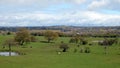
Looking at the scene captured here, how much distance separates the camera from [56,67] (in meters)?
52.8

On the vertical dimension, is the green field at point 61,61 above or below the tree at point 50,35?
below

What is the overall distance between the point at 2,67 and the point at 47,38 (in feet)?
293

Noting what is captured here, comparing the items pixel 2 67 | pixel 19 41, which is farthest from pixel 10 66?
pixel 19 41

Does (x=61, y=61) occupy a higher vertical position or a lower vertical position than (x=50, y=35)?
lower

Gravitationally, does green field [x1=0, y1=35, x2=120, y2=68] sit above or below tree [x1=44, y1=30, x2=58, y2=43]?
below

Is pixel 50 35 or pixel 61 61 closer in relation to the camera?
pixel 61 61

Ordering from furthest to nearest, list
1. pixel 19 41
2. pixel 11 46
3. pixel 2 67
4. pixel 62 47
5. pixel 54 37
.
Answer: pixel 54 37, pixel 19 41, pixel 11 46, pixel 62 47, pixel 2 67

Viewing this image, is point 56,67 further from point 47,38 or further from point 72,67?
point 47,38

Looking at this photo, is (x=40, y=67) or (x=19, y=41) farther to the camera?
(x=19, y=41)

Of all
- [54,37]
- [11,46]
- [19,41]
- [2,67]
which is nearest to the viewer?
[2,67]

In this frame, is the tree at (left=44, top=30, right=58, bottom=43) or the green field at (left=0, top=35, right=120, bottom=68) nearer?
the green field at (left=0, top=35, right=120, bottom=68)

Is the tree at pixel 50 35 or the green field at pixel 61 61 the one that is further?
the tree at pixel 50 35

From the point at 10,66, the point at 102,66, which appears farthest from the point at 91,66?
the point at 10,66

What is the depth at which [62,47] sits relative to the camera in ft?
315
